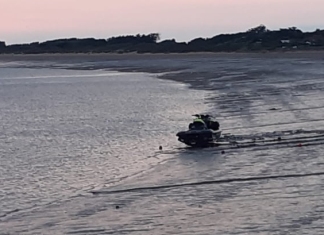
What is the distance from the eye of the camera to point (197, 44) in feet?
348

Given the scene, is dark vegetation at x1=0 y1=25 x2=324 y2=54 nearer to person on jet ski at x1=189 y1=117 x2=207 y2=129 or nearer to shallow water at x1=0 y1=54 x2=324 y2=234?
shallow water at x1=0 y1=54 x2=324 y2=234

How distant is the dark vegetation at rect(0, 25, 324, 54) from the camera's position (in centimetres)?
9044

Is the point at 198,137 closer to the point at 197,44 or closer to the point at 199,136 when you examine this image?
the point at 199,136

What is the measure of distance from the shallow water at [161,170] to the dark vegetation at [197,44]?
5683 centimetres

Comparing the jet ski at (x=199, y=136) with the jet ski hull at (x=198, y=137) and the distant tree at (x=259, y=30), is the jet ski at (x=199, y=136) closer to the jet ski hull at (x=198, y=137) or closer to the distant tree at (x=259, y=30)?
the jet ski hull at (x=198, y=137)

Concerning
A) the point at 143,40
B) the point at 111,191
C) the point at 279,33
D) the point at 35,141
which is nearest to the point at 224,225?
the point at 111,191

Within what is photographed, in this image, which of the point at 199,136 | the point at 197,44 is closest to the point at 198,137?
the point at 199,136

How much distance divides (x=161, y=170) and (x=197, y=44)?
90.2 m

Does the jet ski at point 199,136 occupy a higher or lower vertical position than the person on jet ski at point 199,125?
lower

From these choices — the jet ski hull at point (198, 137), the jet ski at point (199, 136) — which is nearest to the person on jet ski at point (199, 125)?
the jet ski at point (199, 136)

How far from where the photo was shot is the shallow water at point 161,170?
11781 mm

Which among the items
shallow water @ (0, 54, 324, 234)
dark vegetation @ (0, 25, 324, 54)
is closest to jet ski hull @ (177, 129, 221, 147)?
shallow water @ (0, 54, 324, 234)

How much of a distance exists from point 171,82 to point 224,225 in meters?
36.7

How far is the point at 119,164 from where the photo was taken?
17.9 meters
